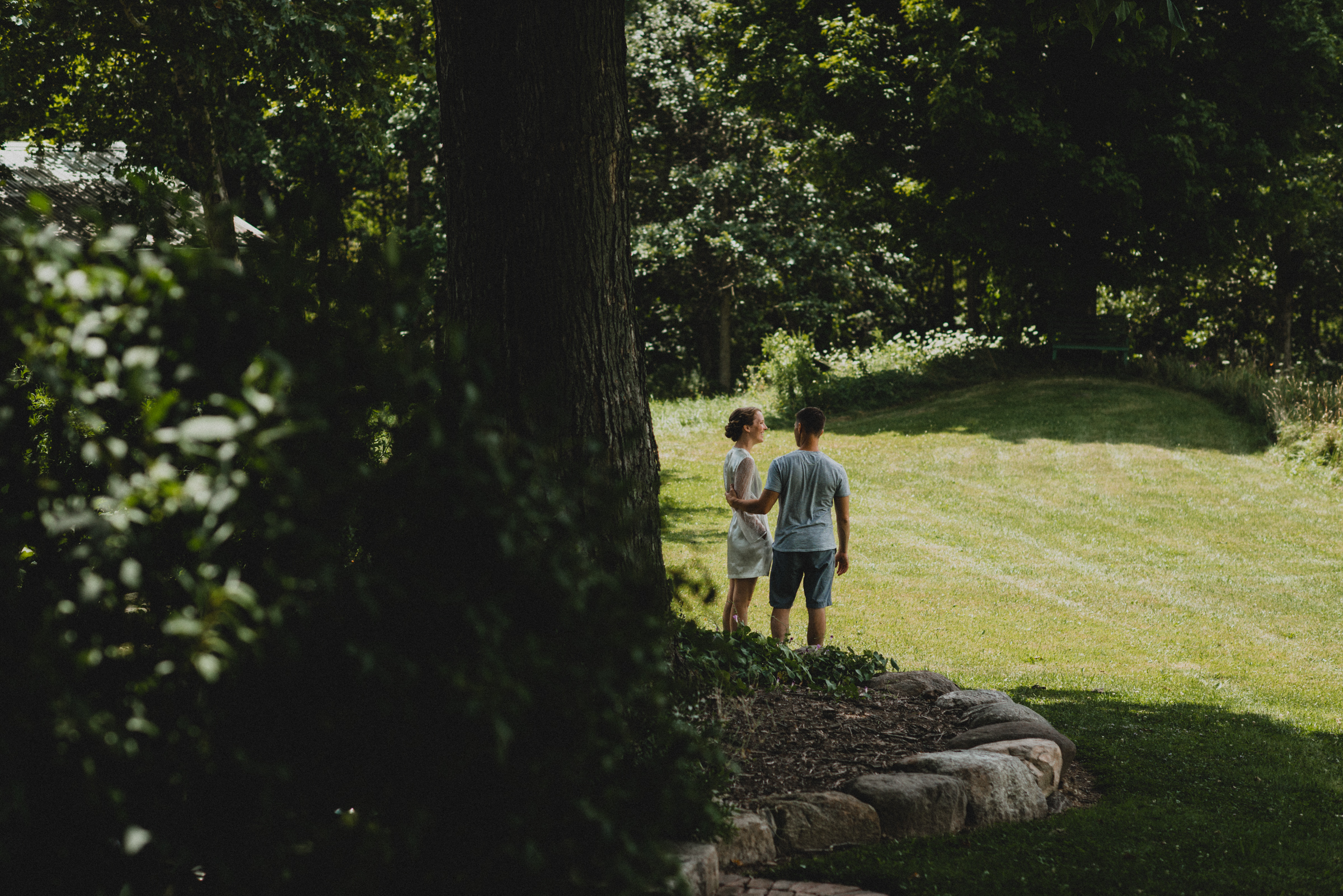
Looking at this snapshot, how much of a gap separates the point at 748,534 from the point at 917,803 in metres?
3.81

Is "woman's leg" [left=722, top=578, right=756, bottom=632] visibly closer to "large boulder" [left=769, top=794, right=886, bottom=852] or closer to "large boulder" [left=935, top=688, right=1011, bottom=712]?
"large boulder" [left=935, top=688, right=1011, bottom=712]

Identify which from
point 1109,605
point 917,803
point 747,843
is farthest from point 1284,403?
point 747,843

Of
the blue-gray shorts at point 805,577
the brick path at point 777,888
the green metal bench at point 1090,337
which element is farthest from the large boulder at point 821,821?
the green metal bench at point 1090,337

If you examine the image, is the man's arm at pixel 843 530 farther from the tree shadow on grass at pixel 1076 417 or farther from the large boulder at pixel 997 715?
the tree shadow on grass at pixel 1076 417

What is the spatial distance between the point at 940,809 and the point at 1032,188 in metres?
19.3

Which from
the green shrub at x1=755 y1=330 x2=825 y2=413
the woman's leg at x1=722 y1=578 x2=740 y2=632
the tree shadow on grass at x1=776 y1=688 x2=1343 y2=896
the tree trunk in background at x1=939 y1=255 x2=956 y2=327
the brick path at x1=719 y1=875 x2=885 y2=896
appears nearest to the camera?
the brick path at x1=719 y1=875 x2=885 y2=896

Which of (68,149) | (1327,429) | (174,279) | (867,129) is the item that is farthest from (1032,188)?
(174,279)

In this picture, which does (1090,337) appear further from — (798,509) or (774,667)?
(774,667)

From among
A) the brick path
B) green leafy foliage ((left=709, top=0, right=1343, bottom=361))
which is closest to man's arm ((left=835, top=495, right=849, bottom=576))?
the brick path

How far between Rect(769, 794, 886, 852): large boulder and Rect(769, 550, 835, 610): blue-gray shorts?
3.37 meters

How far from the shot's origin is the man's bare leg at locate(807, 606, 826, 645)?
761cm

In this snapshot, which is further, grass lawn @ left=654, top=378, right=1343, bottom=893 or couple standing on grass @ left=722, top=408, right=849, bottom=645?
couple standing on grass @ left=722, top=408, right=849, bottom=645

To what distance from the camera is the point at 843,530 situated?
8.04 meters

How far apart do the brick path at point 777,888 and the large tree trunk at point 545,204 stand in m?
1.30
